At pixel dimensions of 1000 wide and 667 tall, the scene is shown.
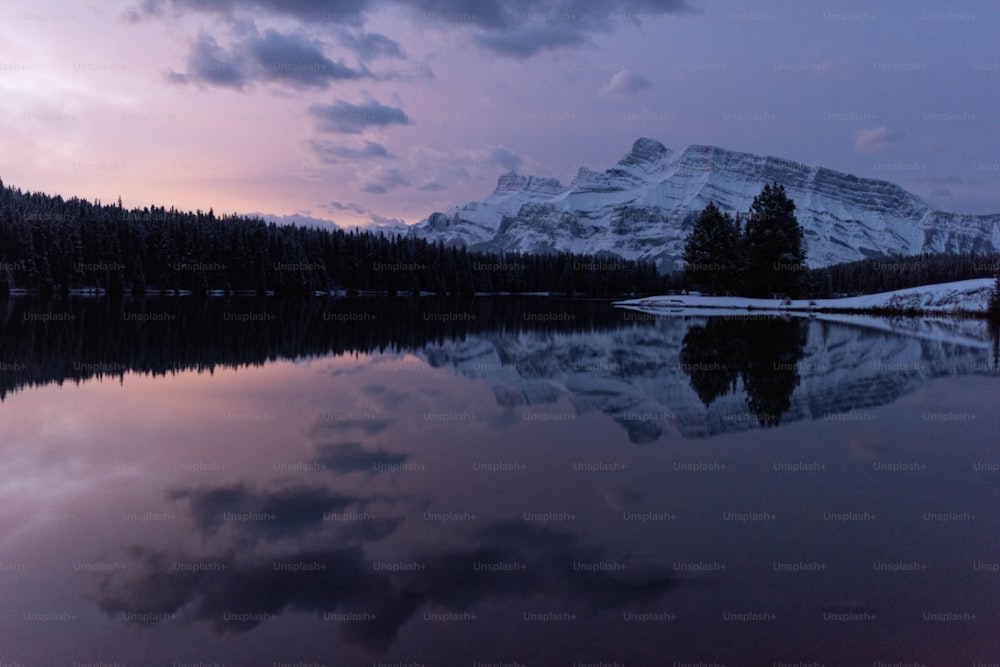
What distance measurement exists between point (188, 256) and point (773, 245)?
10946cm

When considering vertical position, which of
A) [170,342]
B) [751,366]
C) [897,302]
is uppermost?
[897,302]

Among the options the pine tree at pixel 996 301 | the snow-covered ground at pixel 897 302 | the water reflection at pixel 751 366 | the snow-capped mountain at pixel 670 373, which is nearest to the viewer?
the snow-capped mountain at pixel 670 373

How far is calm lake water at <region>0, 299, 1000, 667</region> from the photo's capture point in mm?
6660

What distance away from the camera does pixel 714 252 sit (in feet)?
280

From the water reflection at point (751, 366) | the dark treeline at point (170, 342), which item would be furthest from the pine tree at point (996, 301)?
the dark treeline at point (170, 342)

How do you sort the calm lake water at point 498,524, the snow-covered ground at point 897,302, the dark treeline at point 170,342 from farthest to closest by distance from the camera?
the snow-covered ground at point 897,302 < the dark treeline at point 170,342 < the calm lake water at point 498,524

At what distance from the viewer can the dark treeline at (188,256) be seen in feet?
389

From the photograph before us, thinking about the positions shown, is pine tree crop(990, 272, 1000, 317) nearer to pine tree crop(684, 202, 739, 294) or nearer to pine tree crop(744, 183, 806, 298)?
pine tree crop(744, 183, 806, 298)

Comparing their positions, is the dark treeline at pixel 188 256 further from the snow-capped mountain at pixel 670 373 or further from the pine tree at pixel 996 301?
the pine tree at pixel 996 301

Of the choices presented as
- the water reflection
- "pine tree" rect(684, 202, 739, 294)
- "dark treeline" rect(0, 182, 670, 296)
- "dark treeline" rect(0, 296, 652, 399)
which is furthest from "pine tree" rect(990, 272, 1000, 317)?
"dark treeline" rect(0, 182, 670, 296)

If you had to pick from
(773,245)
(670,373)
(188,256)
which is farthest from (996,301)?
(188,256)

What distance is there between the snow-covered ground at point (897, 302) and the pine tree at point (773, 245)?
3294 mm

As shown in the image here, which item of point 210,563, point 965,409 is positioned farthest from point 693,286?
point 210,563

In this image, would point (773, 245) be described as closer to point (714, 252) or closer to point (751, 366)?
point (714, 252)
